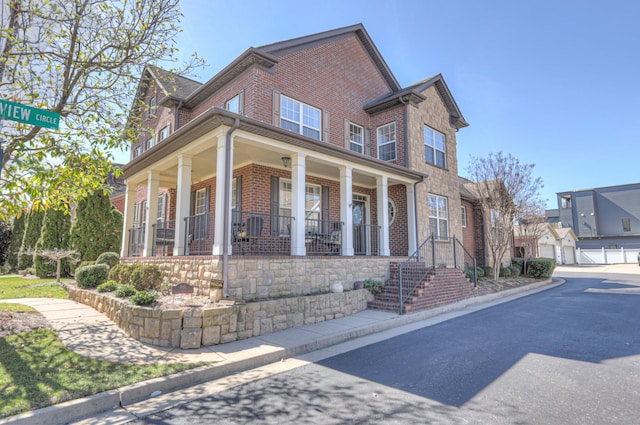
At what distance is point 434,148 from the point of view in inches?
581

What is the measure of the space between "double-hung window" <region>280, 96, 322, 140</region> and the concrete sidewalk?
6286mm

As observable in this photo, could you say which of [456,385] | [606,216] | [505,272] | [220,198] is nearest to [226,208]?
[220,198]

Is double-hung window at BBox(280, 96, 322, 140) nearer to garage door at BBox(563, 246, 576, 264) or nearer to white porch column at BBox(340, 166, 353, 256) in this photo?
white porch column at BBox(340, 166, 353, 256)

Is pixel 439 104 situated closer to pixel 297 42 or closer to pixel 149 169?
pixel 297 42

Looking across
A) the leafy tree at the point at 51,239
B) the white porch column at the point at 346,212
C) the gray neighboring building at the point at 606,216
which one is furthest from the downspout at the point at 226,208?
the gray neighboring building at the point at 606,216

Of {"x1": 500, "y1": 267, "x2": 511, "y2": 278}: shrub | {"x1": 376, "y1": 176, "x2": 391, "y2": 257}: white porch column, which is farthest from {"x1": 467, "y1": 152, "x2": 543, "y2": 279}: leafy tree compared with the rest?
{"x1": 376, "y1": 176, "x2": 391, "y2": 257}: white porch column

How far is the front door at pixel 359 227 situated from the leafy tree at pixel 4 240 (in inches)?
858

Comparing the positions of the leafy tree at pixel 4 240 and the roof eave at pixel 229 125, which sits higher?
the roof eave at pixel 229 125

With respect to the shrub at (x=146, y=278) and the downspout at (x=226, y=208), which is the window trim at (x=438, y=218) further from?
the shrub at (x=146, y=278)

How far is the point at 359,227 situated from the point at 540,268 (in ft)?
38.2

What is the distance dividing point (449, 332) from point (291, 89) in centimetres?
880

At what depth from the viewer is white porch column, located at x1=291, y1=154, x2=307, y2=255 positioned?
8.44 meters

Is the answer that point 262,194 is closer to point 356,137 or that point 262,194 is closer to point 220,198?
point 220,198

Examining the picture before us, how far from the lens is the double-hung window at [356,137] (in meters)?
13.7
